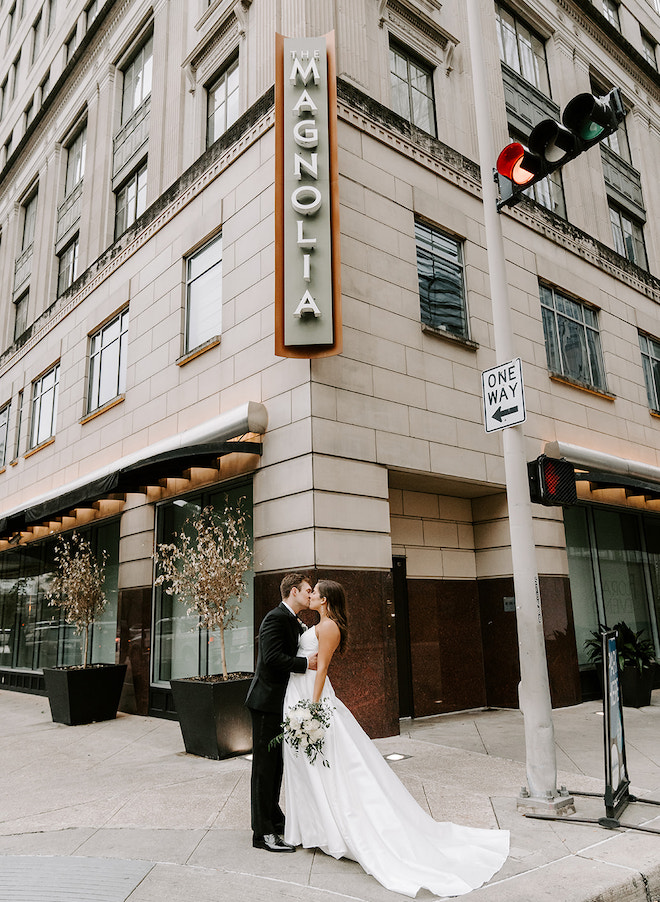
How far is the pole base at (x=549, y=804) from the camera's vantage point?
5.83 m

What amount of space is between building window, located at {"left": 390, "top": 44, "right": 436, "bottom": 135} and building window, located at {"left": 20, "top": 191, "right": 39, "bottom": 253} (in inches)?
551

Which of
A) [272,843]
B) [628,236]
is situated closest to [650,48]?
[628,236]

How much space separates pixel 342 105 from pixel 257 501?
6574 millimetres

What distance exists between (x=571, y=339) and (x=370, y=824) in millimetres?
12643

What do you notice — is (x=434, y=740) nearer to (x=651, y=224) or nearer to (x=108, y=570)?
(x=108, y=570)

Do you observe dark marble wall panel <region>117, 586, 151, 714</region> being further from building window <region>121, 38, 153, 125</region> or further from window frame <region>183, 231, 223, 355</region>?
building window <region>121, 38, 153, 125</region>

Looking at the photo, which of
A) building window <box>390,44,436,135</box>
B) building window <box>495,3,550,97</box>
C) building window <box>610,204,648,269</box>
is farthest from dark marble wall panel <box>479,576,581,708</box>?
building window <box>495,3,550,97</box>

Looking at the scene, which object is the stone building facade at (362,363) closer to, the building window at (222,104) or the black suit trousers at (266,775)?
the building window at (222,104)

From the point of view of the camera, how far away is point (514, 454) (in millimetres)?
6719

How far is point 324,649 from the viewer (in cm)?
542

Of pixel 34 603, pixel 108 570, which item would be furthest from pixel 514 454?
pixel 34 603

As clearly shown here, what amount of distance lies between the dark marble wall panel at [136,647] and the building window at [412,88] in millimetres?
10229

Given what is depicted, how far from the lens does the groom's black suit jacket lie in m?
5.50

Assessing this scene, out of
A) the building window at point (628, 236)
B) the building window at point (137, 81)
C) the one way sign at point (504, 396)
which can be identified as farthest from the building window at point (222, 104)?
the building window at point (628, 236)
